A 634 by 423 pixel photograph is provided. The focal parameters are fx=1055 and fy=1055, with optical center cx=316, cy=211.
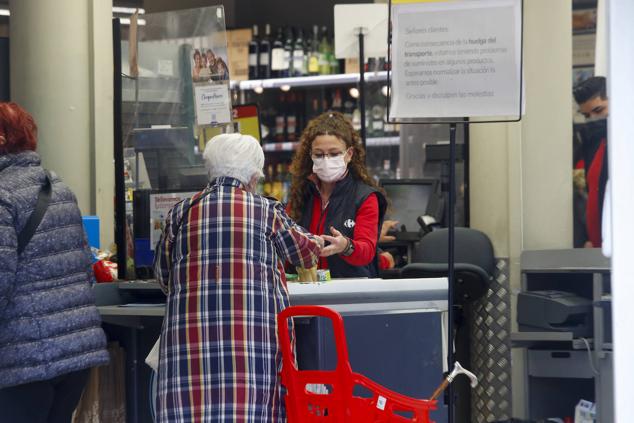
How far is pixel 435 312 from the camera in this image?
3662mm

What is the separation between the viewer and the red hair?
360 centimetres

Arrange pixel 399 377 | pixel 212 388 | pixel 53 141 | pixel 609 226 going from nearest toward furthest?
pixel 609 226 < pixel 212 388 < pixel 399 377 < pixel 53 141

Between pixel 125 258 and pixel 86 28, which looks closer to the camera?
pixel 125 258

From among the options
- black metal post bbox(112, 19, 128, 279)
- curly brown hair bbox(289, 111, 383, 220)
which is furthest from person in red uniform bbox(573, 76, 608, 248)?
black metal post bbox(112, 19, 128, 279)

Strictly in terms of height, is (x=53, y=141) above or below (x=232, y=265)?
above

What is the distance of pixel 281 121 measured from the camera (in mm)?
8430

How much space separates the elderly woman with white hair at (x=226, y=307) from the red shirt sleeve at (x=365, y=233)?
85 cm

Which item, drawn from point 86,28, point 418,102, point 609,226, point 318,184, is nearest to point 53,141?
point 86,28

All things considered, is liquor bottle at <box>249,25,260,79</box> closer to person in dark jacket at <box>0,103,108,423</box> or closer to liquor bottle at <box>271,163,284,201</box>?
liquor bottle at <box>271,163,284,201</box>

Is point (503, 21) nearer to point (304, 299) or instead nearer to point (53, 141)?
point (304, 299)

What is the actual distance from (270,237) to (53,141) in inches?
122

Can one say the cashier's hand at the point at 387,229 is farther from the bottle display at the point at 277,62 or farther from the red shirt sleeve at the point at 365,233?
the bottle display at the point at 277,62

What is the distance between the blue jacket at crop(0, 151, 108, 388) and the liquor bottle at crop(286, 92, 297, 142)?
15.7 ft

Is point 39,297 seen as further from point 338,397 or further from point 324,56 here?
point 324,56
